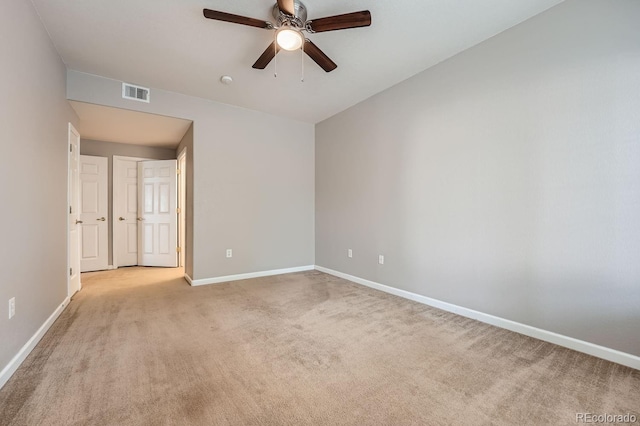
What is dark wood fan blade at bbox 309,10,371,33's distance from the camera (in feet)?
6.27

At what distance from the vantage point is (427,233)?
3.07 m

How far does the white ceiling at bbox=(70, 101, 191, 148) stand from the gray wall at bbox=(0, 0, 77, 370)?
0.69 meters

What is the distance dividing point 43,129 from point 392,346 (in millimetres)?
3455

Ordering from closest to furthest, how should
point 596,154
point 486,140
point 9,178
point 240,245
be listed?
1. point 9,178
2. point 596,154
3. point 486,140
4. point 240,245

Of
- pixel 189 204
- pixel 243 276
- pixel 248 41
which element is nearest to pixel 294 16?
pixel 248 41

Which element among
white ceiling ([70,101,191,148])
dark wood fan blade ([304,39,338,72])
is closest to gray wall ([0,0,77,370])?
white ceiling ([70,101,191,148])

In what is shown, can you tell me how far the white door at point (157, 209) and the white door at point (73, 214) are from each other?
5.46 ft

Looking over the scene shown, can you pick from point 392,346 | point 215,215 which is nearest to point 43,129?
point 215,215

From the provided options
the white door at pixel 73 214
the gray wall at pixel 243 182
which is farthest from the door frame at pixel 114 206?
the gray wall at pixel 243 182

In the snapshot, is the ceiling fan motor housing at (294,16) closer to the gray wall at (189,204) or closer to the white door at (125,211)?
the gray wall at (189,204)

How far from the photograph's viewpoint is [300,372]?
1763 millimetres

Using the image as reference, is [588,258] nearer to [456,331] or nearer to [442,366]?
[456,331]

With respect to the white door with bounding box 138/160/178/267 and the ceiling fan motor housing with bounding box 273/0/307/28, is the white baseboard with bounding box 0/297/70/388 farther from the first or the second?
the ceiling fan motor housing with bounding box 273/0/307/28

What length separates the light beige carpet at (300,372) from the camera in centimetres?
140
